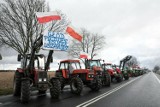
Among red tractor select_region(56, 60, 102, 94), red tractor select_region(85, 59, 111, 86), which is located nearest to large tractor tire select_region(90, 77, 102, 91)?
red tractor select_region(56, 60, 102, 94)

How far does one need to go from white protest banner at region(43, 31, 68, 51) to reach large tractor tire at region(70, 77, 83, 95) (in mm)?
2204

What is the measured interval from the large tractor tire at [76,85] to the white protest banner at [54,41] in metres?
2.20

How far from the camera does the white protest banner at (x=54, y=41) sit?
14148 millimetres

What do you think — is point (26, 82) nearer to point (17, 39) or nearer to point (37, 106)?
point (37, 106)

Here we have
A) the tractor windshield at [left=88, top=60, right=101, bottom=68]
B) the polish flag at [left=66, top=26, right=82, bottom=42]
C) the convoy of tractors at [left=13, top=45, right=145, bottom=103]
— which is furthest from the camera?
the tractor windshield at [left=88, top=60, right=101, bottom=68]

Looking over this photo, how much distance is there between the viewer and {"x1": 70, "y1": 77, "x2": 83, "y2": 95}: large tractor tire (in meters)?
16.3

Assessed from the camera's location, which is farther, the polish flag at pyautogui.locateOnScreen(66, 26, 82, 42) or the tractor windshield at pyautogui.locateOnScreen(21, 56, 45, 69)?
the polish flag at pyautogui.locateOnScreen(66, 26, 82, 42)

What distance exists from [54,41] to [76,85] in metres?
3.48

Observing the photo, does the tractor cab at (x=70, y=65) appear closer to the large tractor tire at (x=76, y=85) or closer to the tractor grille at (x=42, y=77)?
the large tractor tire at (x=76, y=85)

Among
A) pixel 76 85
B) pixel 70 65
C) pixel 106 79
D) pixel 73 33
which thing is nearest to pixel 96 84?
pixel 70 65

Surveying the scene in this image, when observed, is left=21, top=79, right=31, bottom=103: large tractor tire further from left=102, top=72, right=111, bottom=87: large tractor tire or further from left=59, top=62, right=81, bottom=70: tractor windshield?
left=102, top=72, right=111, bottom=87: large tractor tire

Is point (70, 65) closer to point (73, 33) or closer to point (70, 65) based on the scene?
point (70, 65)

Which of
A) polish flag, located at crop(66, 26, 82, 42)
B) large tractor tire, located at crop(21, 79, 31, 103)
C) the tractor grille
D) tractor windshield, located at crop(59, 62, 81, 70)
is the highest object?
polish flag, located at crop(66, 26, 82, 42)

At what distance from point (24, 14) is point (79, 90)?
16.5 metres
